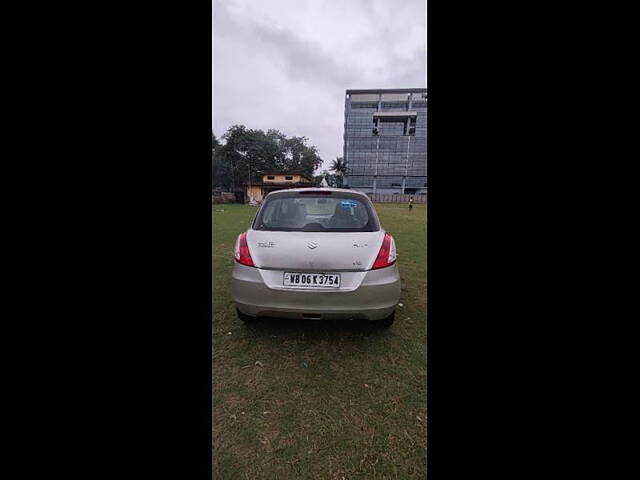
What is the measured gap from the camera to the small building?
130 feet

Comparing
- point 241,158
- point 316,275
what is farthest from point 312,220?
point 241,158

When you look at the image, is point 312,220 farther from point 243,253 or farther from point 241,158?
point 241,158

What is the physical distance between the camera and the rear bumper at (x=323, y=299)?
215 centimetres

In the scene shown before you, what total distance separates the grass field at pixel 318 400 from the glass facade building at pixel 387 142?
69304 mm

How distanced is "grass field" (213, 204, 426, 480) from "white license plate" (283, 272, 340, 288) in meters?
0.67

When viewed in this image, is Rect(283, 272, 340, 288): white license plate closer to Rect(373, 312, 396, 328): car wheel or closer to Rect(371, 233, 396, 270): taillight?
Rect(371, 233, 396, 270): taillight

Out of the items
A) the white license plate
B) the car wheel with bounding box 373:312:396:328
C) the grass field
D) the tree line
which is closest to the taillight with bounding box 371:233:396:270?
the white license plate

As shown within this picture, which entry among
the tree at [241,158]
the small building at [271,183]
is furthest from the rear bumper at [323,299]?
the tree at [241,158]

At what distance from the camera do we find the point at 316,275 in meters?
2.17

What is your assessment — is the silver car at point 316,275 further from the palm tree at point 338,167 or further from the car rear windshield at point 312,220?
the palm tree at point 338,167
